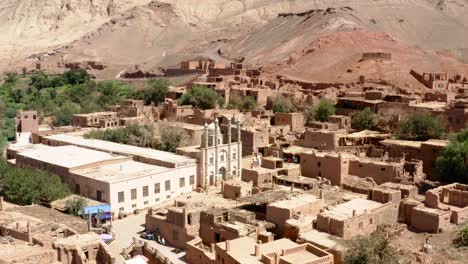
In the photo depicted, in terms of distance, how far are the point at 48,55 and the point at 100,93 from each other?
134 ft

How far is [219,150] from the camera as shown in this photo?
1183 inches

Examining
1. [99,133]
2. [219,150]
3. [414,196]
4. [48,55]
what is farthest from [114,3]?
[414,196]

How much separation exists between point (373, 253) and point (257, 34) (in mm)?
66936

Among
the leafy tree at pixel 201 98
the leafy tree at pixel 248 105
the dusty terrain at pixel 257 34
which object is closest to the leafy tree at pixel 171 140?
the leafy tree at pixel 201 98

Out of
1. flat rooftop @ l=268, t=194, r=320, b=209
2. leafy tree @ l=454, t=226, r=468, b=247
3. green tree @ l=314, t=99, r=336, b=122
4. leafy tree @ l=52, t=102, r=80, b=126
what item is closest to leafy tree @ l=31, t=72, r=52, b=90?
leafy tree @ l=52, t=102, r=80, b=126

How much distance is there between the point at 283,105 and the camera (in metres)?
43.3

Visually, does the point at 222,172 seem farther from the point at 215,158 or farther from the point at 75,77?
the point at 75,77

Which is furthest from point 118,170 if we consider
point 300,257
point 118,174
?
point 300,257

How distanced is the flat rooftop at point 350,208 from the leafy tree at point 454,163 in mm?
5808

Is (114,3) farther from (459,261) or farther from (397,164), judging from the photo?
(459,261)

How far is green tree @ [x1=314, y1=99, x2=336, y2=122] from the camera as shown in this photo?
130 feet

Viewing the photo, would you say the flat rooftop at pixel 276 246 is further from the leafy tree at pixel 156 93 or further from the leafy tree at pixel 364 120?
the leafy tree at pixel 156 93

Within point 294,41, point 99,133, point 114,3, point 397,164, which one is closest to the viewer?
point 397,164

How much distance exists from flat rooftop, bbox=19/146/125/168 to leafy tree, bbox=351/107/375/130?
1450cm
